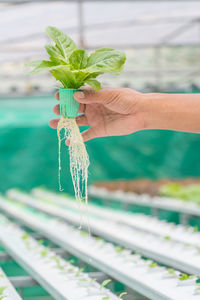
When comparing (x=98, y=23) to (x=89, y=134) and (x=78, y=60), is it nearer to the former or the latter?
(x=89, y=134)

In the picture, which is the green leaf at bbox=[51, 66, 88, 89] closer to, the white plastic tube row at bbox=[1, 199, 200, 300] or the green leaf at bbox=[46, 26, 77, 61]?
the green leaf at bbox=[46, 26, 77, 61]

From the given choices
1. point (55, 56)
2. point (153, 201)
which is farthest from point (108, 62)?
point (153, 201)

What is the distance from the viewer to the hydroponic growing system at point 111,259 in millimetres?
1793

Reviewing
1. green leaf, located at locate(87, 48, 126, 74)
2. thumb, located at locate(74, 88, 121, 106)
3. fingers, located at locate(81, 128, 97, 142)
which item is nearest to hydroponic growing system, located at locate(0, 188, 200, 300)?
fingers, located at locate(81, 128, 97, 142)

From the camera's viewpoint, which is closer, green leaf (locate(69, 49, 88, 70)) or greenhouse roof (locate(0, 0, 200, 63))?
green leaf (locate(69, 49, 88, 70))

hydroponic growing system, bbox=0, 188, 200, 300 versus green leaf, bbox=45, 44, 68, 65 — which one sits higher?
green leaf, bbox=45, 44, 68, 65

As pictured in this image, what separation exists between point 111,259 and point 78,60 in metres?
1.13

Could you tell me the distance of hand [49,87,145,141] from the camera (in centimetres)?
161

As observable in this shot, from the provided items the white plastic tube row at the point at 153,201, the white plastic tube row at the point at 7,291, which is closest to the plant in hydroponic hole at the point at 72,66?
the white plastic tube row at the point at 7,291

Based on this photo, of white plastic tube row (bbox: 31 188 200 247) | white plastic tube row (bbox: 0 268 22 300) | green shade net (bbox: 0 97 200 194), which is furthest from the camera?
green shade net (bbox: 0 97 200 194)

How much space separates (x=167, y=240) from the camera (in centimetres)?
259

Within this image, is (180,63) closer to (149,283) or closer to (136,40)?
(136,40)

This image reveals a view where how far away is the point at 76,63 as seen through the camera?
1627mm

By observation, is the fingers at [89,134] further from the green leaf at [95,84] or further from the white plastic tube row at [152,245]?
the white plastic tube row at [152,245]
